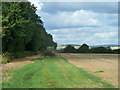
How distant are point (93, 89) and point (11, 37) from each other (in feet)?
82.9

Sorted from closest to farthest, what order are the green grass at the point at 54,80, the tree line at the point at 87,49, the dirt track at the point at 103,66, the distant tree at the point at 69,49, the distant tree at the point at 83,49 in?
the green grass at the point at 54,80 < the dirt track at the point at 103,66 < the tree line at the point at 87,49 < the distant tree at the point at 83,49 < the distant tree at the point at 69,49

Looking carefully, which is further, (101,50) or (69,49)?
(69,49)

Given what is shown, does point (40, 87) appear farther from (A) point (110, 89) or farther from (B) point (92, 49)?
(B) point (92, 49)

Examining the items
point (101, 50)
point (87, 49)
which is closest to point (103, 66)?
point (101, 50)

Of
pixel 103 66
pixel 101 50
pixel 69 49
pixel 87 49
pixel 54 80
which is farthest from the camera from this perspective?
pixel 69 49

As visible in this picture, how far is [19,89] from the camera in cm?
954

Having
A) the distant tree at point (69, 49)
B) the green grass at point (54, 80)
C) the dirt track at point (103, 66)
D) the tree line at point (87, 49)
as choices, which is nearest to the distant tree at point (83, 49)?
the tree line at point (87, 49)

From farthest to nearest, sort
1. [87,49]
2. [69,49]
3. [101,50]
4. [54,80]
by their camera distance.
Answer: [69,49] → [87,49] → [101,50] → [54,80]

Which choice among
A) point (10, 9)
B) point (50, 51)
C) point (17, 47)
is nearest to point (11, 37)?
point (10, 9)

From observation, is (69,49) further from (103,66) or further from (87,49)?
(103,66)

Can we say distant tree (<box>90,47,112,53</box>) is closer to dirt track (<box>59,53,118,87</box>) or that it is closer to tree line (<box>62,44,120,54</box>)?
tree line (<box>62,44,120,54</box>)

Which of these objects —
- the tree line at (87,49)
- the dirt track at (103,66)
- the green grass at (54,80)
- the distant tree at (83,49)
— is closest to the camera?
the green grass at (54,80)

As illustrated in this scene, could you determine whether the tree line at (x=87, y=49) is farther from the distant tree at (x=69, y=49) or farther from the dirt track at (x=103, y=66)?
the dirt track at (x=103, y=66)

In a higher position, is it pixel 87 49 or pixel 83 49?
pixel 87 49
